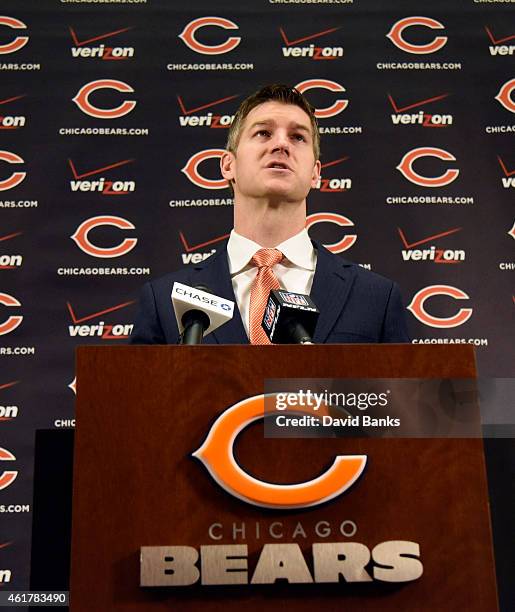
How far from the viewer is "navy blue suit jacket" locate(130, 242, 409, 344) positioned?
5.76 feet

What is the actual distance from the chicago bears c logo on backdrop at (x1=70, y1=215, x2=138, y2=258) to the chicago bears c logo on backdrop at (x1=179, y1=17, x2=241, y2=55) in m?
0.91

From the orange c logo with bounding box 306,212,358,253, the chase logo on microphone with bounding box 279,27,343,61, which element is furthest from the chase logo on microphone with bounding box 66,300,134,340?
the chase logo on microphone with bounding box 279,27,343,61

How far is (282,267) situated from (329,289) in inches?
6.7

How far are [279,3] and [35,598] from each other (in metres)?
2.76

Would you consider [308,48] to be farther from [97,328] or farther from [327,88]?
[97,328]

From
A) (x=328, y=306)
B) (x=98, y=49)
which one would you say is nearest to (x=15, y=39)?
(x=98, y=49)

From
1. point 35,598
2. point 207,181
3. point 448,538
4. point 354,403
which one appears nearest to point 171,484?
point 354,403

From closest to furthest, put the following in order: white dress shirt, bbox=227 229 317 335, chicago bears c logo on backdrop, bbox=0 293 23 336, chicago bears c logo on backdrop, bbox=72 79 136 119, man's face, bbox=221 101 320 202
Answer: white dress shirt, bbox=227 229 317 335, man's face, bbox=221 101 320 202, chicago bears c logo on backdrop, bbox=0 293 23 336, chicago bears c logo on backdrop, bbox=72 79 136 119

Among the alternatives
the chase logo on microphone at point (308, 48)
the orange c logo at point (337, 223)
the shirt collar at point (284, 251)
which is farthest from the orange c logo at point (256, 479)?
the chase logo on microphone at point (308, 48)

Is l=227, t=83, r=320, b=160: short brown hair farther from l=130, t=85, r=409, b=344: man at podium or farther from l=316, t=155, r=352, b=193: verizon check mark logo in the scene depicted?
l=316, t=155, r=352, b=193: verizon check mark logo

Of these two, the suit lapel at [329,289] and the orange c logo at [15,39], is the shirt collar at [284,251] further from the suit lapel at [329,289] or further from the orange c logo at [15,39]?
the orange c logo at [15,39]

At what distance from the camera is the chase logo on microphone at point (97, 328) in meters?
2.94

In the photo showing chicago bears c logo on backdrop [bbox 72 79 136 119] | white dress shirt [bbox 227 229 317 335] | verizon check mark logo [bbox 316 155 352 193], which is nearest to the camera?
white dress shirt [bbox 227 229 317 335]

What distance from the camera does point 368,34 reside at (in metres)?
3.40
